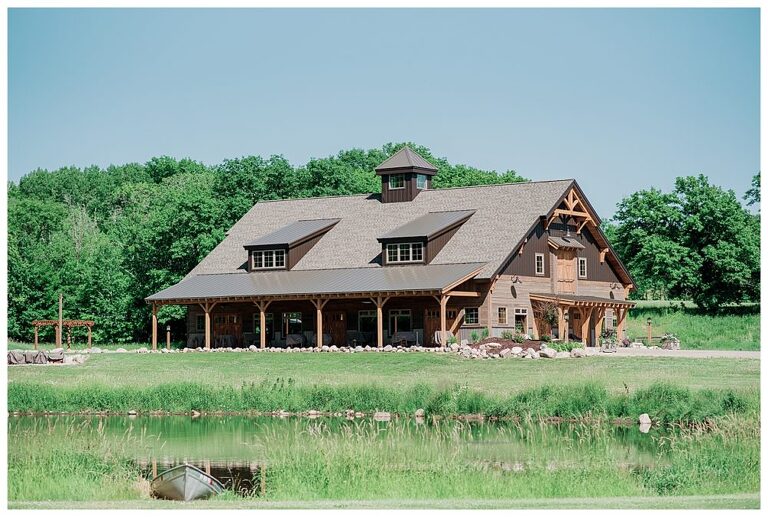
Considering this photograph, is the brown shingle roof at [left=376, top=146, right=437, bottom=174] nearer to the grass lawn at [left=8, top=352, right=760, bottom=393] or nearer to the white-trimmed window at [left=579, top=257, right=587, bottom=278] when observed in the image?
the white-trimmed window at [left=579, top=257, right=587, bottom=278]

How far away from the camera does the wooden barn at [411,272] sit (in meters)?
51.5

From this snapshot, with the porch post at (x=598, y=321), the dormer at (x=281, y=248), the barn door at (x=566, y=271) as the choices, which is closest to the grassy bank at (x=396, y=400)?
the dormer at (x=281, y=248)

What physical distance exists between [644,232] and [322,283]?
957 inches

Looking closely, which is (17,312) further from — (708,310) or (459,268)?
(708,310)

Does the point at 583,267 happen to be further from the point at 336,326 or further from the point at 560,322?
the point at 336,326

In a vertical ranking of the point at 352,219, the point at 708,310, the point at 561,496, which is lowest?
the point at 561,496

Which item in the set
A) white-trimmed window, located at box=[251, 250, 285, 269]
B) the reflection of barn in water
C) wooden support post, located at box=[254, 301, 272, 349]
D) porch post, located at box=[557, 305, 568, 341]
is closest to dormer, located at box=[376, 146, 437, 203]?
white-trimmed window, located at box=[251, 250, 285, 269]

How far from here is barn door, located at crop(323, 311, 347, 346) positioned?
54375 mm

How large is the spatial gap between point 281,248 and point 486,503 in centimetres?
3803

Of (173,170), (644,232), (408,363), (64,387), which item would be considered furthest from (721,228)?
(173,170)

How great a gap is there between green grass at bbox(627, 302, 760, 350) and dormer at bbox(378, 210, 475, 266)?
1122cm

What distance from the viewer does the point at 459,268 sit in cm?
5159

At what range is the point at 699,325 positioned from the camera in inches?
2579

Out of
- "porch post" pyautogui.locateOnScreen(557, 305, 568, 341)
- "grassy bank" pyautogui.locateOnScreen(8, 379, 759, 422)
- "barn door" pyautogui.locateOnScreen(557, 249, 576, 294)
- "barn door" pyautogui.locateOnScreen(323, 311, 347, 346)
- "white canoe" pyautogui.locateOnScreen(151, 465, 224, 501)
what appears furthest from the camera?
"barn door" pyautogui.locateOnScreen(557, 249, 576, 294)
